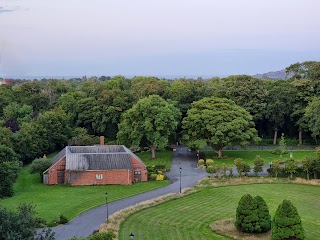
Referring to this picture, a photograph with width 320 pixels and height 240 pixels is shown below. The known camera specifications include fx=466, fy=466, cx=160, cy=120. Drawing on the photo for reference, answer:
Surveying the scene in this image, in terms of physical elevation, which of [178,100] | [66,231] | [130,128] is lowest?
[66,231]

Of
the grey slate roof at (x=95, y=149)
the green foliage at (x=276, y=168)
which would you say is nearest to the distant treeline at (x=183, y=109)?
the grey slate roof at (x=95, y=149)

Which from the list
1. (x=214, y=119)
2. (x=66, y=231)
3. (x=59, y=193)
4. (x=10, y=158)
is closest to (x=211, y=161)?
(x=214, y=119)

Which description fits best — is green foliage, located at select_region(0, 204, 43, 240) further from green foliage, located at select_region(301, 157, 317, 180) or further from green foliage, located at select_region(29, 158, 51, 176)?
green foliage, located at select_region(301, 157, 317, 180)

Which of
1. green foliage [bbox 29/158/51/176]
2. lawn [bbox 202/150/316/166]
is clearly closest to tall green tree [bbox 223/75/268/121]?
lawn [bbox 202/150/316/166]

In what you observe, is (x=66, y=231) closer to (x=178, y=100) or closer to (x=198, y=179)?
(x=198, y=179)

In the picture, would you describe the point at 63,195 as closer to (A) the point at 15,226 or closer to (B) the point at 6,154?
(B) the point at 6,154

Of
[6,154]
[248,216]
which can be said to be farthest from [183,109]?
[248,216]
